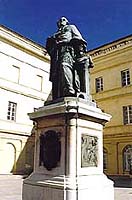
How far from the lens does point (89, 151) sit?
5789 millimetres

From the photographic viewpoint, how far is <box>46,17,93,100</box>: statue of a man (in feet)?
20.1

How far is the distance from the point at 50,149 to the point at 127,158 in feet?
54.8

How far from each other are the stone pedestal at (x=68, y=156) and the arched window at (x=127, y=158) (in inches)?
618

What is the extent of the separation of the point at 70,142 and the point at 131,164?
1659 cm

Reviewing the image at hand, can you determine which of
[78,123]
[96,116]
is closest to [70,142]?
[78,123]

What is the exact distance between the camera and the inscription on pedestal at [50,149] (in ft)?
18.3

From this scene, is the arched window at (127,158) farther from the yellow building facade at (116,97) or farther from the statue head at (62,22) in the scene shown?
the statue head at (62,22)

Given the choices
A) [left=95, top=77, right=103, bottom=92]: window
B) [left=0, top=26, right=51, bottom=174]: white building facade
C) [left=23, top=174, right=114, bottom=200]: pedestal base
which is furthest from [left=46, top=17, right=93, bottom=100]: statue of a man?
[left=95, top=77, right=103, bottom=92]: window

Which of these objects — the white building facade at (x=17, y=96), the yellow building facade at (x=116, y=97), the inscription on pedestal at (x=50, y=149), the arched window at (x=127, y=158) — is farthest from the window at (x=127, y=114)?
the inscription on pedestal at (x=50, y=149)

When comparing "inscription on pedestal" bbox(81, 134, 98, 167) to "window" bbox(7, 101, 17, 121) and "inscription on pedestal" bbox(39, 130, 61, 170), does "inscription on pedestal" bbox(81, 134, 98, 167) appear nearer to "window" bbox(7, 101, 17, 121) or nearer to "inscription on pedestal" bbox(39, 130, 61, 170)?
"inscription on pedestal" bbox(39, 130, 61, 170)

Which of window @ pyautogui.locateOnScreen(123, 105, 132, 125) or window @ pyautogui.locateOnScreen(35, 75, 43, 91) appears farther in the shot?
window @ pyautogui.locateOnScreen(35, 75, 43, 91)

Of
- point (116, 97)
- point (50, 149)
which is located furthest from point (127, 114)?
point (50, 149)

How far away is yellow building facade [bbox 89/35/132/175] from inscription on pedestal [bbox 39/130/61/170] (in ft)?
50.2

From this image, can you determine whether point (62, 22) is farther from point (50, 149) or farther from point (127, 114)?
point (127, 114)
